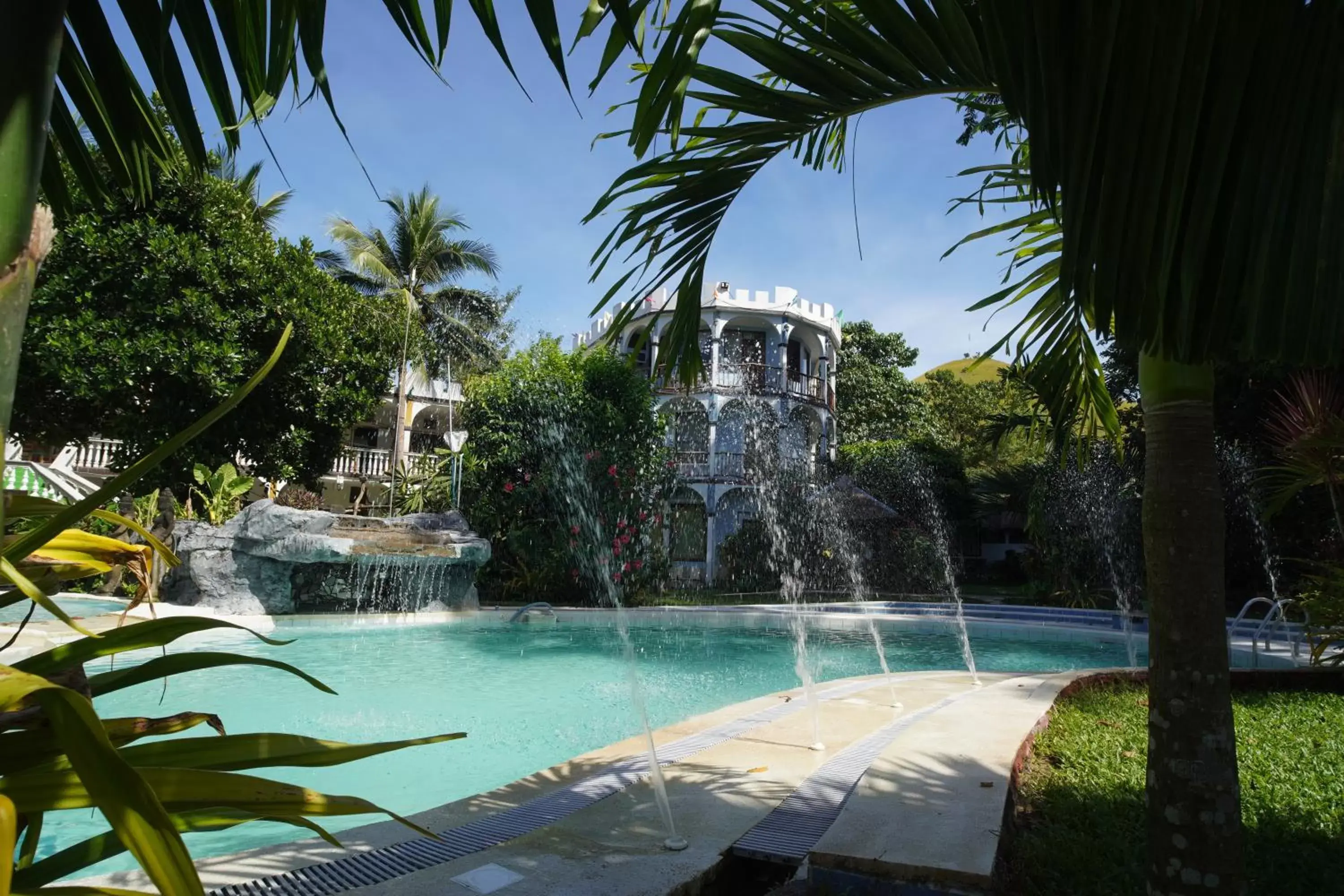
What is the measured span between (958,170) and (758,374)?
22.4 m

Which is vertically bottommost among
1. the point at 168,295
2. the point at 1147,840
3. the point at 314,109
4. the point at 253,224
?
the point at 1147,840

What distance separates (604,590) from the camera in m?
17.8

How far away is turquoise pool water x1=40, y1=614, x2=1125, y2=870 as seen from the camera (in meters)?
5.29

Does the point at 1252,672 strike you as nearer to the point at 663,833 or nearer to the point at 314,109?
the point at 663,833

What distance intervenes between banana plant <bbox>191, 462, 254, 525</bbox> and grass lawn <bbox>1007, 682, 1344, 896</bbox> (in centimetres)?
1458

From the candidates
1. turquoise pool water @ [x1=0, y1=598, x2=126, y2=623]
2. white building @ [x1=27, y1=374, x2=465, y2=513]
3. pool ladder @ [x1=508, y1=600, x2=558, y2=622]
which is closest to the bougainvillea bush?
white building @ [x1=27, y1=374, x2=465, y2=513]

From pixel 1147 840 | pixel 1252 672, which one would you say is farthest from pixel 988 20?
pixel 1252 672

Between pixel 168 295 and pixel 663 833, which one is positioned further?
pixel 168 295

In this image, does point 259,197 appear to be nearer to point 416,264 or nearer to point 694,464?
point 416,264

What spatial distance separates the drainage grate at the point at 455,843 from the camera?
2.79 metres

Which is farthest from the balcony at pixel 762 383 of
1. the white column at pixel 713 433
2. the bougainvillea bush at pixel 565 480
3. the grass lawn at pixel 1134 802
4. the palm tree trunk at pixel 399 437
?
the grass lawn at pixel 1134 802

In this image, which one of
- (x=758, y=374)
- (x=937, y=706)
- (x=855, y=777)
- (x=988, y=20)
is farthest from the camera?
(x=758, y=374)

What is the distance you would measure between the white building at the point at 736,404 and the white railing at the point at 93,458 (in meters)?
13.0

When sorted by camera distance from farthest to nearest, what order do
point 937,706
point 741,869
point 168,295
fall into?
point 168,295, point 937,706, point 741,869
